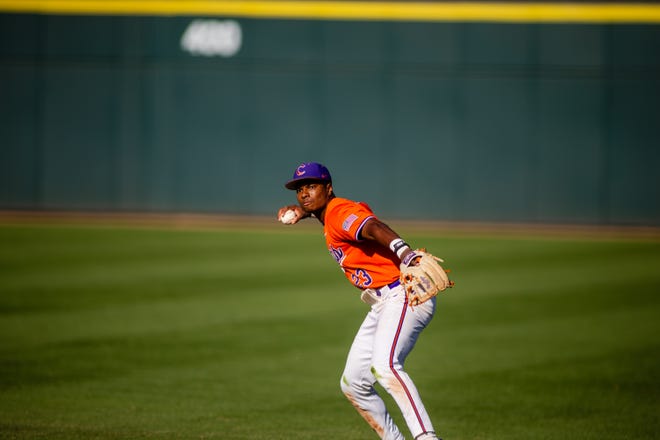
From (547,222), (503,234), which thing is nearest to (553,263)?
(503,234)

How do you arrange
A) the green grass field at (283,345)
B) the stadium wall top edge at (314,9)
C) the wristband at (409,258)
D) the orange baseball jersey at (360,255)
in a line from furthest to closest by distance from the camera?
the stadium wall top edge at (314,9)
the green grass field at (283,345)
the orange baseball jersey at (360,255)
the wristband at (409,258)

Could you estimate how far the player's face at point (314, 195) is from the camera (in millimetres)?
5887

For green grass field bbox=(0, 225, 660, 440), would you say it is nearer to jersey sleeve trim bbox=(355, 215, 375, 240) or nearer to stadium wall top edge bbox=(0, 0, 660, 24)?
jersey sleeve trim bbox=(355, 215, 375, 240)

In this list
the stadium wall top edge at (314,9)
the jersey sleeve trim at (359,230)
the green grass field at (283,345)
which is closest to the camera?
the jersey sleeve trim at (359,230)

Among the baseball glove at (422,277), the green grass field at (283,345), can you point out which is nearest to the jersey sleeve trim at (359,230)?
the baseball glove at (422,277)

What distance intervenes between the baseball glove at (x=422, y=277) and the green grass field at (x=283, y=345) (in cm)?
186

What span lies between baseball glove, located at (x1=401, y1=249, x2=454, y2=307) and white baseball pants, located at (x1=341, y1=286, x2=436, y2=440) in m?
0.35

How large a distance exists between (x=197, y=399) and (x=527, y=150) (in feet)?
59.4

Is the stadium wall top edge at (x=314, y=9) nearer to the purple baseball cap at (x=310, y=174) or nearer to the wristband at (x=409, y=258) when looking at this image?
the purple baseball cap at (x=310, y=174)

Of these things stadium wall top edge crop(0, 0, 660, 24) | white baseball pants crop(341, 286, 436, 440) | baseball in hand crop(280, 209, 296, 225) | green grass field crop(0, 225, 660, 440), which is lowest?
green grass field crop(0, 225, 660, 440)

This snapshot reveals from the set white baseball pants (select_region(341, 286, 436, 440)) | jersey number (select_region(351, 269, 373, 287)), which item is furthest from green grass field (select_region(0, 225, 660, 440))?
jersey number (select_region(351, 269, 373, 287))

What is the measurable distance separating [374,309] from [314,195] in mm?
815

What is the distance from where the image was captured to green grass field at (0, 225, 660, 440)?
7102 mm

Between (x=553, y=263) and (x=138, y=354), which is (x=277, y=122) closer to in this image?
(x=553, y=263)
